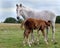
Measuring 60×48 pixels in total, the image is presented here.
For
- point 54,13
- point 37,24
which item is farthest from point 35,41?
→ point 54,13

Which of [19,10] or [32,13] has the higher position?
[19,10]

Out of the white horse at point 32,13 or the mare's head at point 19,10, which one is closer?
the mare's head at point 19,10

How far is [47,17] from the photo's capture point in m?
14.2

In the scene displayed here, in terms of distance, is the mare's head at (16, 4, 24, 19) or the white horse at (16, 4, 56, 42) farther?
the white horse at (16, 4, 56, 42)

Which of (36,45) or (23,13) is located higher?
(23,13)

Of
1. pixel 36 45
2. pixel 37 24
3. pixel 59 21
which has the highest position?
pixel 37 24

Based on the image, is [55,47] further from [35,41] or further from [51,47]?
[35,41]

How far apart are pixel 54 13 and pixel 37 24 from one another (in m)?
2.71

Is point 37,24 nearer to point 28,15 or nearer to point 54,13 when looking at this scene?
point 28,15

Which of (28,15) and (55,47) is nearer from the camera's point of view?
(55,47)

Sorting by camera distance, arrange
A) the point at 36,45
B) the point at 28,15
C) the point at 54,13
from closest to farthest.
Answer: the point at 36,45, the point at 28,15, the point at 54,13

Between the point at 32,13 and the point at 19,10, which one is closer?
the point at 19,10

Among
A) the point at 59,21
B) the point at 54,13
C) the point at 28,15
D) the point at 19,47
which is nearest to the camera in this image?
the point at 19,47

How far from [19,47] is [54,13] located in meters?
3.78
